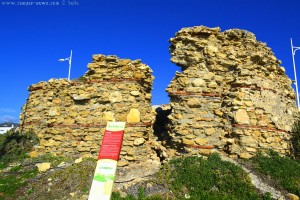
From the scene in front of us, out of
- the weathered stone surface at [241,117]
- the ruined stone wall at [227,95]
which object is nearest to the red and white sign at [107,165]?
the ruined stone wall at [227,95]

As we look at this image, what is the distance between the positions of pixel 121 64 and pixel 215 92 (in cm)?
357

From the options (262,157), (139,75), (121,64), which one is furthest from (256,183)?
(121,64)

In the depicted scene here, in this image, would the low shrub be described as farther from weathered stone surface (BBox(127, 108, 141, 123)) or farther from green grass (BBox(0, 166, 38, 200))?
green grass (BBox(0, 166, 38, 200))

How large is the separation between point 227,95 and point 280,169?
2.91 metres

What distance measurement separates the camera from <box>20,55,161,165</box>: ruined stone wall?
1022 centimetres

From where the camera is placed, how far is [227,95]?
397 inches

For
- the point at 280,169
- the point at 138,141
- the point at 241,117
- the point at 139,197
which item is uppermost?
the point at 241,117

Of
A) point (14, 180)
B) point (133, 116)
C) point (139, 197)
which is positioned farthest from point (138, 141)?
point (14, 180)

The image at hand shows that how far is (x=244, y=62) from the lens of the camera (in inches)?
412

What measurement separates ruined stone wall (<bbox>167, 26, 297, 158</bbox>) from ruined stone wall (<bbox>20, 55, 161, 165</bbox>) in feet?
3.85

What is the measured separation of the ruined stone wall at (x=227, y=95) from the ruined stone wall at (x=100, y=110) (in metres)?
1.17

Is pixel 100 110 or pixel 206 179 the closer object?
pixel 206 179

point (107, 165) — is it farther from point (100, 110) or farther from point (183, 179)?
point (100, 110)

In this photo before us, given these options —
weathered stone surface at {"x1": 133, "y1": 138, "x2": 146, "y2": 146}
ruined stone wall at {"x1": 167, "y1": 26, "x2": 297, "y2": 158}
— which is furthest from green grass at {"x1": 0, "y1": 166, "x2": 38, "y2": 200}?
ruined stone wall at {"x1": 167, "y1": 26, "x2": 297, "y2": 158}
